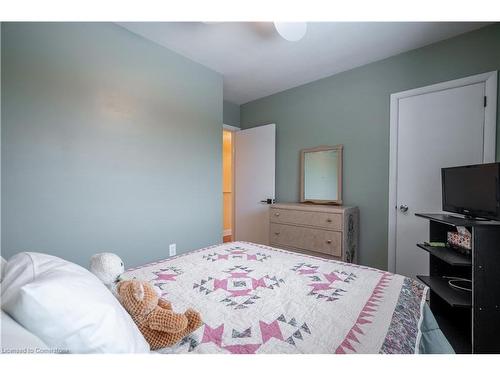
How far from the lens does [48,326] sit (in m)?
0.48

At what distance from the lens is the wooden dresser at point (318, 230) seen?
2396 mm

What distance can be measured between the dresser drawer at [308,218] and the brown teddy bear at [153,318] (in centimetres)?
196

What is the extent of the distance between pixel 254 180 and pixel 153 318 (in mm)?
2869

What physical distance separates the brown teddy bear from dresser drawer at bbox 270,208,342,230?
196cm

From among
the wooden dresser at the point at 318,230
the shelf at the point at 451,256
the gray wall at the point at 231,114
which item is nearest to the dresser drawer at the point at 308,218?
the wooden dresser at the point at 318,230

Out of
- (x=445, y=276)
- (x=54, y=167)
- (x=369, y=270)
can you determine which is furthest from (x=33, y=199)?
(x=445, y=276)

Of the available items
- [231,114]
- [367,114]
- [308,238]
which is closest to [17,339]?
[308,238]

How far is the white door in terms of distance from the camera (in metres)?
3.34

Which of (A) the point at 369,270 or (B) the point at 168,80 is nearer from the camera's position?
(A) the point at 369,270

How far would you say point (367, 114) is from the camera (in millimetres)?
2576

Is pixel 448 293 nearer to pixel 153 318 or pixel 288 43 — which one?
pixel 153 318

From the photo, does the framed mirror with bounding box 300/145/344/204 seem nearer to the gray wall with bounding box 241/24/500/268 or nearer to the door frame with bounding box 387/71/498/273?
the gray wall with bounding box 241/24/500/268
